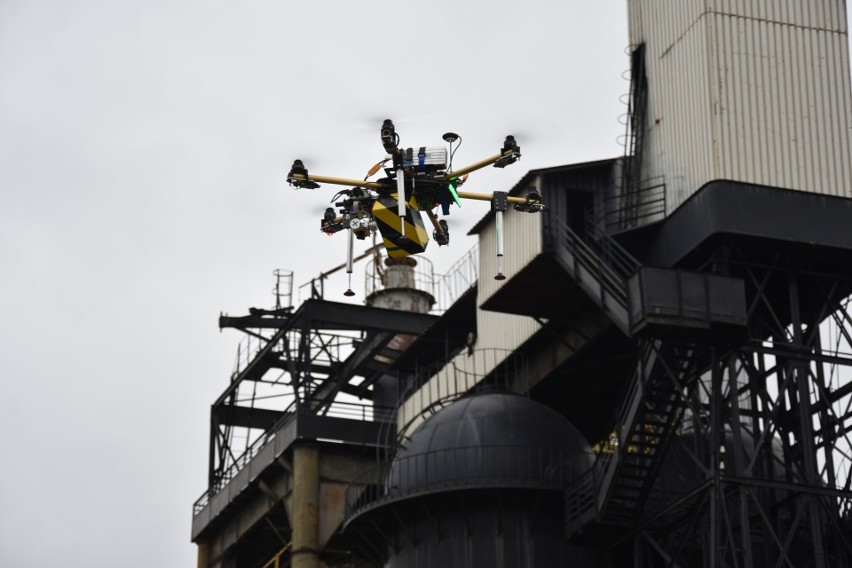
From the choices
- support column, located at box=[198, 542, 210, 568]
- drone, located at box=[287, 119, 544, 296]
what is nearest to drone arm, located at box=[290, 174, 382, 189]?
drone, located at box=[287, 119, 544, 296]

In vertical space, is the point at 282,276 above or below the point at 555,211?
above

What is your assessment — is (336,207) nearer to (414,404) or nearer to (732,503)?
(732,503)

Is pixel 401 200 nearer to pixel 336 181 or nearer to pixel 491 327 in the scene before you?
pixel 336 181

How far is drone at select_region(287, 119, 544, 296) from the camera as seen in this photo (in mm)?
39062

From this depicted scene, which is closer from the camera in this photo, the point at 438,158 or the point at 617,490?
the point at 438,158

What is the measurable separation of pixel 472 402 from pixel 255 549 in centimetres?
2139

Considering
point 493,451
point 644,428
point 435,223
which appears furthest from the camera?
point 493,451

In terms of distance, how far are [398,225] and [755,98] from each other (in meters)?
13.4

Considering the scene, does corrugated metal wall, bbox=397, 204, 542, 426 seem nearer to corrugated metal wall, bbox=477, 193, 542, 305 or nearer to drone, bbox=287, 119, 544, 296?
corrugated metal wall, bbox=477, 193, 542, 305

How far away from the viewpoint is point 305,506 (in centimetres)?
5994

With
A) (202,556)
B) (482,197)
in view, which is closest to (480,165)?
(482,197)

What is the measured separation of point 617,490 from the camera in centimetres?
4631

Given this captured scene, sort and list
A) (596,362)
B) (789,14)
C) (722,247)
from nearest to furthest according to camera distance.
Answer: (722,247)
(789,14)
(596,362)

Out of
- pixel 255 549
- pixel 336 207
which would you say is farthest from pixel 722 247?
pixel 255 549
